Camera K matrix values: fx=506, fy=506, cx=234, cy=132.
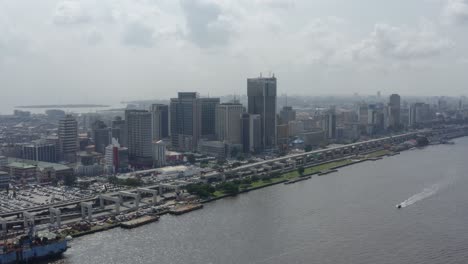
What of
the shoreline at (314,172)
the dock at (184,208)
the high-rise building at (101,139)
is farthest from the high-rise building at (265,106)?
the dock at (184,208)

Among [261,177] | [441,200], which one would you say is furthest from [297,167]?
[441,200]

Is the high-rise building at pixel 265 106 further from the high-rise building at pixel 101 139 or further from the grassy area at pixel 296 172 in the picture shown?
the high-rise building at pixel 101 139

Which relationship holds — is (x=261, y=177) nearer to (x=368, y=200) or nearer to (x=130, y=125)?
(x=368, y=200)

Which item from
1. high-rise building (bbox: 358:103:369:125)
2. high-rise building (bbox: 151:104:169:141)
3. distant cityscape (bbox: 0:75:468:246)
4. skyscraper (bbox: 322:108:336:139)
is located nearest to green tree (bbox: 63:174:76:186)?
distant cityscape (bbox: 0:75:468:246)

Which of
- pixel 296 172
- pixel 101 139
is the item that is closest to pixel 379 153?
pixel 296 172

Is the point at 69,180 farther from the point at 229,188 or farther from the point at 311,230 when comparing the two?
the point at 311,230

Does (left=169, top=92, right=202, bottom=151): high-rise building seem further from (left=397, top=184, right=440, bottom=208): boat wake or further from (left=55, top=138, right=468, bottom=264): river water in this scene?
(left=397, top=184, right=440, bottom=208): boat wake
